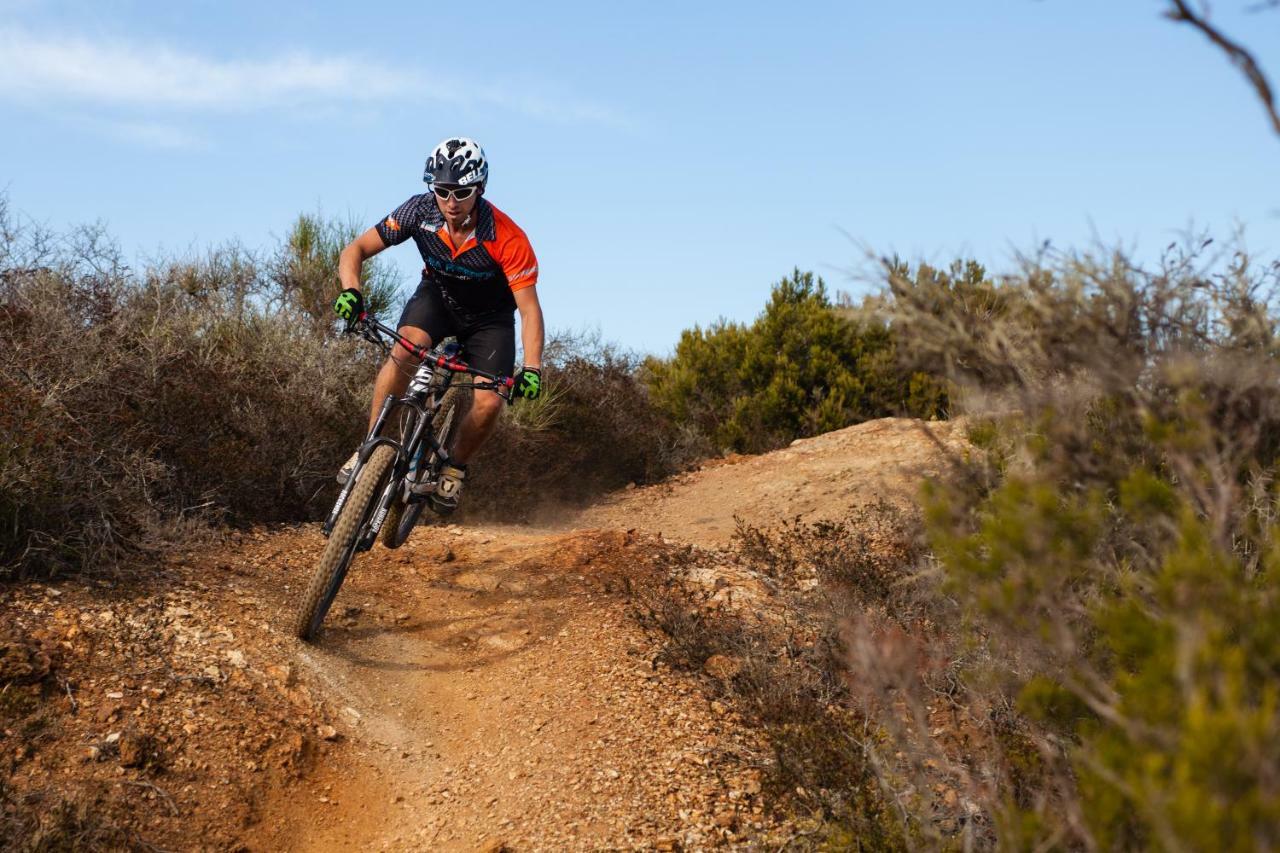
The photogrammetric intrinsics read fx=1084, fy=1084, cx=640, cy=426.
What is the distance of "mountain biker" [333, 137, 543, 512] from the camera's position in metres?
5.80

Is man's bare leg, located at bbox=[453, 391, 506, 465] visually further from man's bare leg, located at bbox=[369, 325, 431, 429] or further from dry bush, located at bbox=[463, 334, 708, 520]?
dry bush, located at bbox=[463, 334, 708, 520]

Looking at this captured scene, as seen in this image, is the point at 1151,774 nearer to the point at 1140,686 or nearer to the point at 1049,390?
the point at 1140,686

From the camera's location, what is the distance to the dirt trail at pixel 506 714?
4.33 meters

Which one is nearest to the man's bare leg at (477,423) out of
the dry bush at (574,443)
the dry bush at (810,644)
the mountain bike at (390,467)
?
the mountain bike at (390,467)

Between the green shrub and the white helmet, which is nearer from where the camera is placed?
the white helmet

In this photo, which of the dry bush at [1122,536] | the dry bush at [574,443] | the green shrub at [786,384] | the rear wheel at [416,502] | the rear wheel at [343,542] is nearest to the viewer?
the dry bush at [1122,536]

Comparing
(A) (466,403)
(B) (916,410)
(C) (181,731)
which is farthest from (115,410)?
(B) (916,410)

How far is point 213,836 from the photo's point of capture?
165 inches

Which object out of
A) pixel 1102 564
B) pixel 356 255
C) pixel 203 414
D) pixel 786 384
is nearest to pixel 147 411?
pixel 203 414

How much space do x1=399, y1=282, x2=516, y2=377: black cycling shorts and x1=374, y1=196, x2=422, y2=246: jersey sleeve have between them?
0.99 feet

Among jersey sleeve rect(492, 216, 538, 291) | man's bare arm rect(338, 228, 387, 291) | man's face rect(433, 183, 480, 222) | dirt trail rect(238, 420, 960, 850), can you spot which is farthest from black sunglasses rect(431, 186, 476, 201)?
dirt trail rect(238, 420, 960, 850)

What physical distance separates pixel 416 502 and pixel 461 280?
4.18ft

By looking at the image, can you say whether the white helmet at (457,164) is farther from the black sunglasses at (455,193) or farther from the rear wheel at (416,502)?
the rear wheel at (416,502)

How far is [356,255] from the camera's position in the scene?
236 inches
